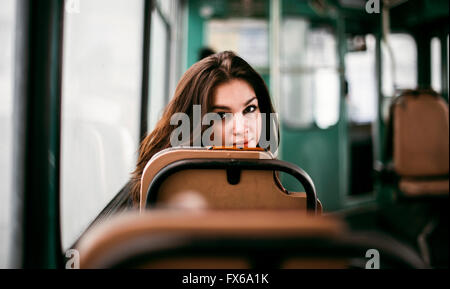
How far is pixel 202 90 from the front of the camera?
3.00 feet

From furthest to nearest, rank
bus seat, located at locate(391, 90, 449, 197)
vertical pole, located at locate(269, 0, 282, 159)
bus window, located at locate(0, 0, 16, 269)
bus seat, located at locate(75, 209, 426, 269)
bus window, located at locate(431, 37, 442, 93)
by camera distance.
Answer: vertical pole, located at locate(269, 0, 282, 159) → bus window, located at locate(431, 37, 442, 93) → bus seat, located at locate(391, 90, 449, 197) → bus window, located at locate(0, 0, 16, 269) → bus seat, located at locate(75, 209, 426, 269)

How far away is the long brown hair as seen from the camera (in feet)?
3.01

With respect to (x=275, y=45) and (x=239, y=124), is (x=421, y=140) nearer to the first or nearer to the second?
(x=275, y=45)

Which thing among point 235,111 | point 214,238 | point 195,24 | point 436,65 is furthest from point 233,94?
point 436,65

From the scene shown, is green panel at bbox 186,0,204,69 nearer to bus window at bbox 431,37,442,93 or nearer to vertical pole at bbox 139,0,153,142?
vertical pole at bbox 139,0,153,142

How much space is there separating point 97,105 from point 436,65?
10.2ft

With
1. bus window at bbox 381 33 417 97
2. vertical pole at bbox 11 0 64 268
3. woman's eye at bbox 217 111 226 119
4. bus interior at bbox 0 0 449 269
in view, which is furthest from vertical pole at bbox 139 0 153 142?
bus window at bbox 381 33 417 97

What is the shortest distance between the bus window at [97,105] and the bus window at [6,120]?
0.36ft

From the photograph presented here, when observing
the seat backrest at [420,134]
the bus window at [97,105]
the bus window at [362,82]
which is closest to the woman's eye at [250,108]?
the bus window at [97,105]

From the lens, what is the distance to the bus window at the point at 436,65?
290cm

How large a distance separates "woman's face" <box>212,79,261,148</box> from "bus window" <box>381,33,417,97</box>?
2786mm

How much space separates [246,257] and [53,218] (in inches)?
21.0

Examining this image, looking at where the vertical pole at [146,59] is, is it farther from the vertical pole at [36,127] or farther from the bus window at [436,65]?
the bus window at [436,65]

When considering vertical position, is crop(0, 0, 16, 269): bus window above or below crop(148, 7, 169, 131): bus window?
below
